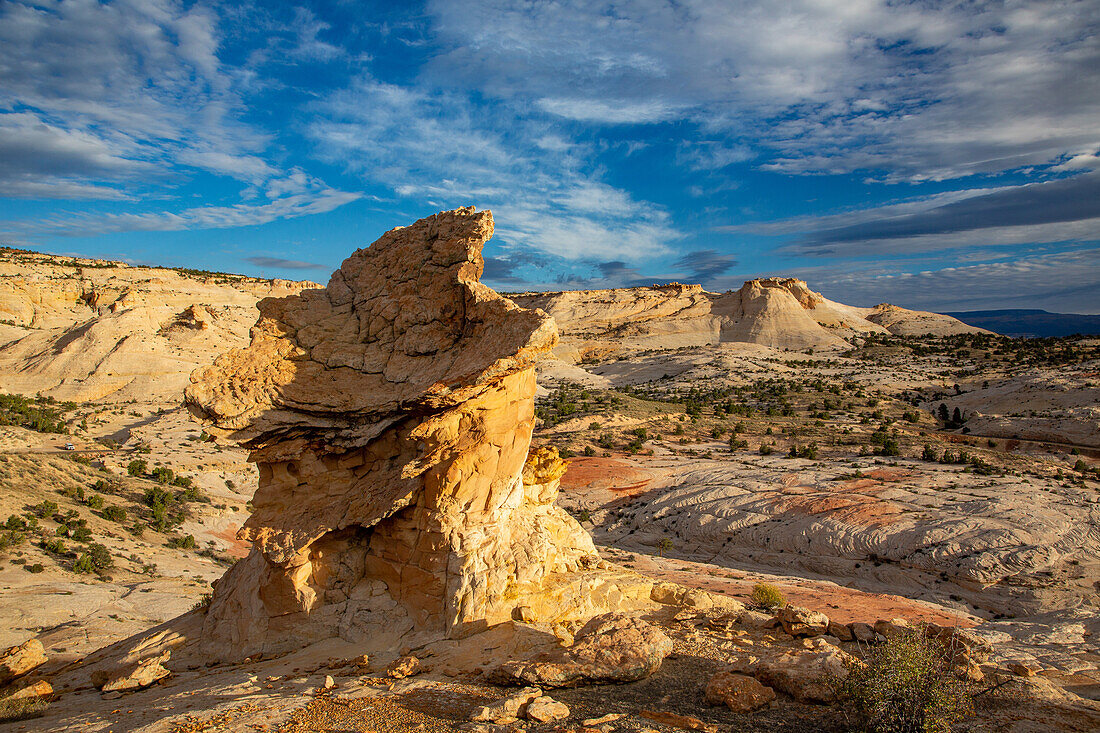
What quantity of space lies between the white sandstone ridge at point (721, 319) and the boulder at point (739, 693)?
63.0 m

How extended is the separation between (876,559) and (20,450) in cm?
3365

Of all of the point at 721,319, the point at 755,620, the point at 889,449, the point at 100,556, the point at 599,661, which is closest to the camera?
the point at 599,661

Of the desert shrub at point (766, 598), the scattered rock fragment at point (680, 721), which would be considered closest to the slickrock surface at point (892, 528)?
the desert shrub at point (766, 598)

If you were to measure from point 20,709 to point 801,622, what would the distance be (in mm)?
9359

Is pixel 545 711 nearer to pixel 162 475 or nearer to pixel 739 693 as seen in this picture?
pixel 739 693

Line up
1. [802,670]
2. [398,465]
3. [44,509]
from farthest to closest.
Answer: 1. [44,509]
2. [398,465]
3. [802,670]

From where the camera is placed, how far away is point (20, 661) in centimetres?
879

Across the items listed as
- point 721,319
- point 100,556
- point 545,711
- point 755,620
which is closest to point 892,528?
point 755,620

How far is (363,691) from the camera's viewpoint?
6.00 m

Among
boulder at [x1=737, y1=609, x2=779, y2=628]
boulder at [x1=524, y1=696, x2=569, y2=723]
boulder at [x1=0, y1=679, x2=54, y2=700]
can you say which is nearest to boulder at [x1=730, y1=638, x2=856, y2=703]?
boulder at [x1=737, y1=609, x2=779, y2=628]

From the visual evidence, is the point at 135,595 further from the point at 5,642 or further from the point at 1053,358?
the point at 1053,358

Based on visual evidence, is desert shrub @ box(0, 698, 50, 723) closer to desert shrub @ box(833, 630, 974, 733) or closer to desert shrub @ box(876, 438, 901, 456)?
desert shrub @ box(833, 630, 974, 733)

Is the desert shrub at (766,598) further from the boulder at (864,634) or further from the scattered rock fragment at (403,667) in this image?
the scattered rock fragment at (403,667)

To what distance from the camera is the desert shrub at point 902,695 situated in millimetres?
4672
